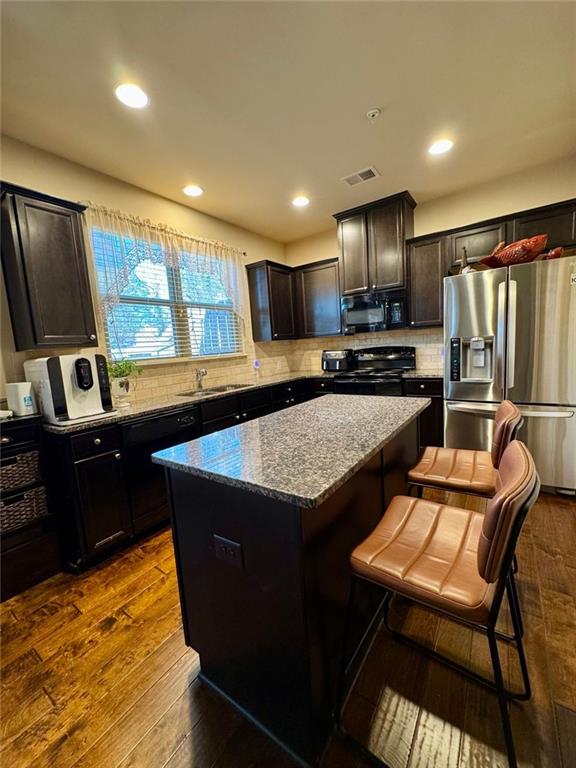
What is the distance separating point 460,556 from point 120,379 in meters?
2.54

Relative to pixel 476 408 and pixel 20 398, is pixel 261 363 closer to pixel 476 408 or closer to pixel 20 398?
pixel 476 408

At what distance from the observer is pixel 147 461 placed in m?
A: 2.33

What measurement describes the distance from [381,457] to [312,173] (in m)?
2.55

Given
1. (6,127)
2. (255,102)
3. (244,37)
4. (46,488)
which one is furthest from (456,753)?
(6,127)

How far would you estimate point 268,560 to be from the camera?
0.96 meters

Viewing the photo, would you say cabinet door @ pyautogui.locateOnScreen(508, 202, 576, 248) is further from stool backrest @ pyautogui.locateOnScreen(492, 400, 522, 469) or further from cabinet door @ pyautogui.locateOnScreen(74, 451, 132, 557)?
cabinet door @ pyautogui.locateOnScreen(74, 451, 132, 557)

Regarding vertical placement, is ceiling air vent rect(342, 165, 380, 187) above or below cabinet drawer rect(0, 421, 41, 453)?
above

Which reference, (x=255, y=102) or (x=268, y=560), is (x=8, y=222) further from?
(x=268, y=560)

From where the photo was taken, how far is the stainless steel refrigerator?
242 centimetres

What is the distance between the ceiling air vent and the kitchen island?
248cm

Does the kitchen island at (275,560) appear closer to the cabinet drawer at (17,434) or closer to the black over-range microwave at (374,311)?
the cabinet drawer at (17,434)

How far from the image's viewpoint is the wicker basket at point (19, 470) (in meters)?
1.81

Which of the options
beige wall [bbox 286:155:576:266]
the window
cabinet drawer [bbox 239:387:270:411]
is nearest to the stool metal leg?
cabinet drawer [bbox 239:387:270:411]

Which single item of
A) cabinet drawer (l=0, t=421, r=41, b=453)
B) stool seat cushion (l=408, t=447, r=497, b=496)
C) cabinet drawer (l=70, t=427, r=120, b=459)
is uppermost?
cabinet drawer (l=0, t=421, r=41, b=453)
